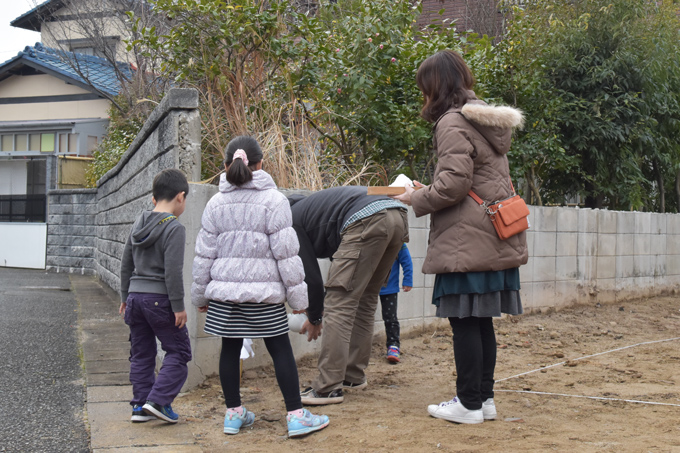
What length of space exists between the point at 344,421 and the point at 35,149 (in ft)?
59.4

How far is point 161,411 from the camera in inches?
121

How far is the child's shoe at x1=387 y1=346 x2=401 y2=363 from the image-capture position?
4582mm

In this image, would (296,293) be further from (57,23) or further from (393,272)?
(57,23)

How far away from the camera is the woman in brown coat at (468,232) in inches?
115

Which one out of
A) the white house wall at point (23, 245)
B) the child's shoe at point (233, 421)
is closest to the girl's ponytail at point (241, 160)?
the child's shoe at point (233, 421)

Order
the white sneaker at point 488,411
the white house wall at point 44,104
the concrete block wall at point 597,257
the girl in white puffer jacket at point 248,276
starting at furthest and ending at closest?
the white house wall at point 44,104 → the concrete block wall at point 597,257 → the white sneaker at point 488,411 → the girl in white puffer jacket at point 248,276

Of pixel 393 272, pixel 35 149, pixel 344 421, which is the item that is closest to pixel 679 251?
pixel 393 272

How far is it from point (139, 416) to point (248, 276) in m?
0.95

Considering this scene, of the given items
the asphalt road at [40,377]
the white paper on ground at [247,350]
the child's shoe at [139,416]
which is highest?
the white paper on ground at [247,350]

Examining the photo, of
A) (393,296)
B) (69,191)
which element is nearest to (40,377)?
(393,296)

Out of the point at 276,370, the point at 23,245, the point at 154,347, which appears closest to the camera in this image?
the point at 276,370

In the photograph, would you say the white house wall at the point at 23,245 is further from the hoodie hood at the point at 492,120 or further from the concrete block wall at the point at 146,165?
the hoodie hood at the point at 492,120

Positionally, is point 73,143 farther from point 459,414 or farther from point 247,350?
point 459,414

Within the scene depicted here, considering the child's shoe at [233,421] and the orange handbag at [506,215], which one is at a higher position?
the orange handbag at [506,215]
